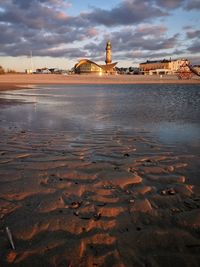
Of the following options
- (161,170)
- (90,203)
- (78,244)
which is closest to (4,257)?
(78,244)

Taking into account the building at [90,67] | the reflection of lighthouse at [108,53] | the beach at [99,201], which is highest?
the reflection of lighthouse at [108,53]

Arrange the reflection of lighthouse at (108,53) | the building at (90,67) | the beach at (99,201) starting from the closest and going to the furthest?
the beach at (99,201) < the building at (90,67) < the reflection of lighthouse at (108,53)

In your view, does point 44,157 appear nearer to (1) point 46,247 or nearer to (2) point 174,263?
(1) point 46,247

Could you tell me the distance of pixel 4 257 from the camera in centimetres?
299

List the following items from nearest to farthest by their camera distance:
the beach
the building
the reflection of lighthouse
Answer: the beach, the building, the reflection of lighthouse

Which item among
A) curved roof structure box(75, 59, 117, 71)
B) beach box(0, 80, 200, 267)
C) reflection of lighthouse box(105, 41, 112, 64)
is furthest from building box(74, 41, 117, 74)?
beach box(0, 80, 200, 267)

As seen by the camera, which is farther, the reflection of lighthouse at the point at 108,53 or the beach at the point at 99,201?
the reflection of lighthouse at the point at 108,53

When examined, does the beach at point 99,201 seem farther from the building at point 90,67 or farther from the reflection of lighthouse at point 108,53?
the reflection of lighthouse at point 108,53

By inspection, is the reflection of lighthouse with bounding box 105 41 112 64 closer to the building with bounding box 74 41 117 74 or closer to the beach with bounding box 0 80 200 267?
the building with bounding box 74 41 117 74

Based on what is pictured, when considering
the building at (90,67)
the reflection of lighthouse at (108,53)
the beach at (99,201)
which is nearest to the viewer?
the beach at (99,201)

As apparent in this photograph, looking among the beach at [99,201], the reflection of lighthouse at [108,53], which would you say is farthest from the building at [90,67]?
the beach at [99,201]

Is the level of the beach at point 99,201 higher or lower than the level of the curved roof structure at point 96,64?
lower

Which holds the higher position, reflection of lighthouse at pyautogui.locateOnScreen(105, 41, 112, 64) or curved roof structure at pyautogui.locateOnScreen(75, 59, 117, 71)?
reflection of lighthouse at pyautogui.locateOnScreen(105, 41, 112, 64)

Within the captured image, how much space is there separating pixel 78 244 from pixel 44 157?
343 cm
